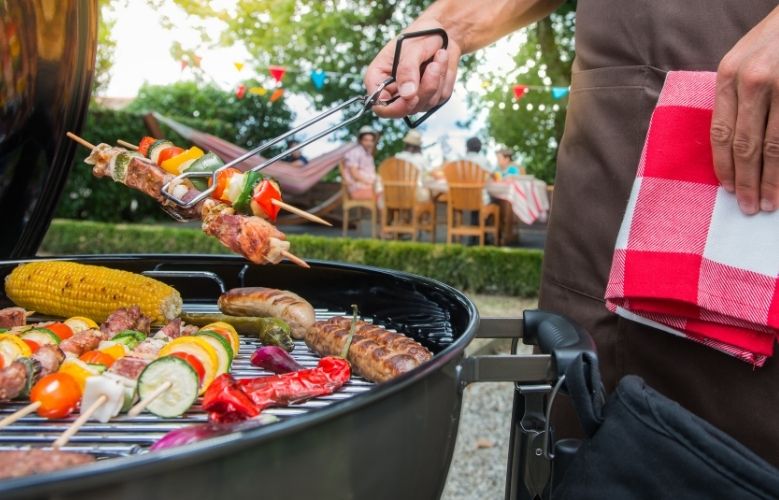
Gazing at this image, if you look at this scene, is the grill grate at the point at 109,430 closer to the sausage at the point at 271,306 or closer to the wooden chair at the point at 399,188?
the sausage at the point at 271,306

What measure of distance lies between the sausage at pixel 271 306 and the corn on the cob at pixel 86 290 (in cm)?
13

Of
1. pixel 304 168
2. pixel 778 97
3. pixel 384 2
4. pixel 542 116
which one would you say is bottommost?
pixel 778 97

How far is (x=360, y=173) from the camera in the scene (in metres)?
10.3

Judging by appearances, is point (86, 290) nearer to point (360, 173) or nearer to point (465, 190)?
point (465, 190)

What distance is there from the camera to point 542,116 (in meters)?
13.7

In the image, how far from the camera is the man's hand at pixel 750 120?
901 mm

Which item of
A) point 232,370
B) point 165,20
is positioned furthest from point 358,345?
point 165,20

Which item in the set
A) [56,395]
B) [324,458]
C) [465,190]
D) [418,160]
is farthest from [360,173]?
[324,458]

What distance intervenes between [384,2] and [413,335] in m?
11.5

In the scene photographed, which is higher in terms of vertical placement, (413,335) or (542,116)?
(542,116)

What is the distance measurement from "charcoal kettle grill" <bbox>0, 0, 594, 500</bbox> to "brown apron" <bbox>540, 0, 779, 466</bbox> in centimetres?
29

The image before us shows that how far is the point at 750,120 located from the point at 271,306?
0.96m

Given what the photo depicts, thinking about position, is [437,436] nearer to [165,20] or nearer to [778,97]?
[778,97]

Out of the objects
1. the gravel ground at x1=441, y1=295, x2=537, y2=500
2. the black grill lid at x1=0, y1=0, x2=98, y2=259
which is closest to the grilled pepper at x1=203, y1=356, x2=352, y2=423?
the black grill lid at x1=0, y1=0, x2=98, y2=259
